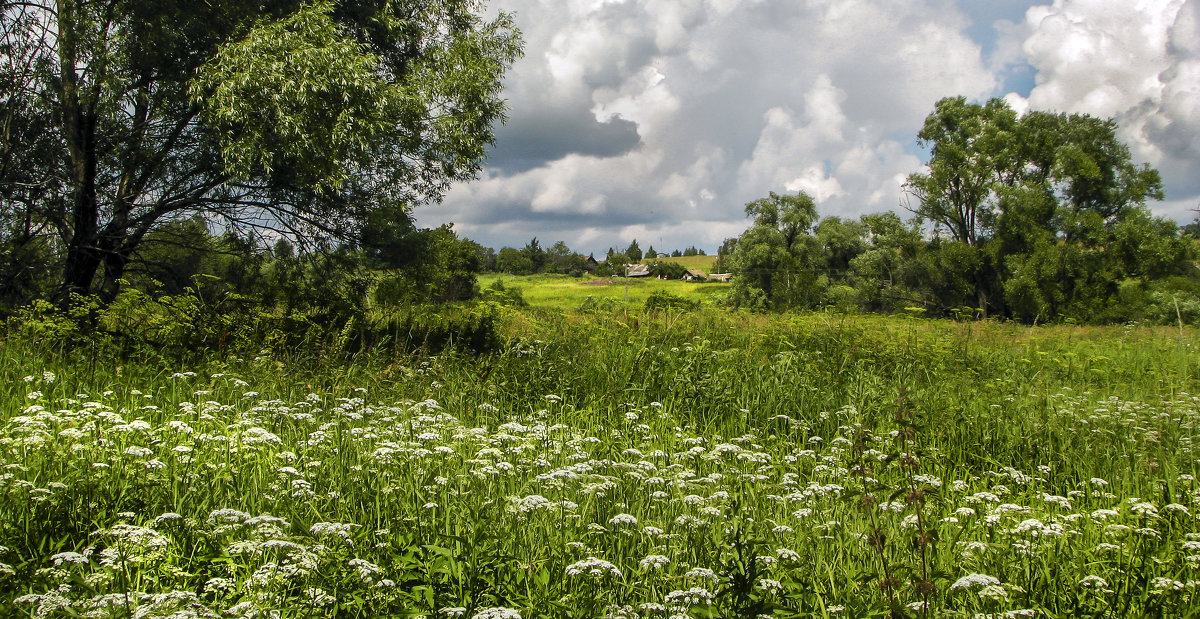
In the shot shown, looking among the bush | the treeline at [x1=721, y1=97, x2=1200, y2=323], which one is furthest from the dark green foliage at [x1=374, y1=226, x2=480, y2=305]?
the treeline at [x1=721, y1=97, x2=1200, y2=323]

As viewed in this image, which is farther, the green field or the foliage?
the green field

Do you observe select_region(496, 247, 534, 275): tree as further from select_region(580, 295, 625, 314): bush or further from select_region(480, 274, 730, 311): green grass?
select_region(580, 295, 625, 314): bush

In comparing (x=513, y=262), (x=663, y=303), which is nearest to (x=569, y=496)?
(x=663, y=303)

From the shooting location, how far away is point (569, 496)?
3.62 meters

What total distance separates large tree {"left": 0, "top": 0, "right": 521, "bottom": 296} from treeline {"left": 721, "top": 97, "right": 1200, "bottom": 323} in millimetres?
26890

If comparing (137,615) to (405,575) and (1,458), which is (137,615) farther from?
(1,458)

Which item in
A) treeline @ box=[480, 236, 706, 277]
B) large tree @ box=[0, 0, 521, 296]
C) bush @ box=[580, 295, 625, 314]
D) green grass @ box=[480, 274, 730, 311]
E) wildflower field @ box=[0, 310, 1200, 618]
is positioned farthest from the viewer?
treeline @ box=[480, 236, 706, 277]

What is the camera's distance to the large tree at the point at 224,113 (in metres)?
9.19

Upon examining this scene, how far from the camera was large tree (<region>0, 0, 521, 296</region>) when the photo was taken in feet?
30.1

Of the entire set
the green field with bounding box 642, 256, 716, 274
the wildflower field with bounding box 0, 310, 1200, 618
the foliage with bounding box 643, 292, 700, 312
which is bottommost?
the wildflower field with bounding box 0, 310, 1200, 618

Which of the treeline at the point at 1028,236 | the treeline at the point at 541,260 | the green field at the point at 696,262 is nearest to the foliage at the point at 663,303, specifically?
the treeline at the point at 1028,236

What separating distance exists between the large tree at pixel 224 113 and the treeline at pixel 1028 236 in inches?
1059

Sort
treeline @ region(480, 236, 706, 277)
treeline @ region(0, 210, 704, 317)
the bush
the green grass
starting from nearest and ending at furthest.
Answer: treeline @ region(0, 210, 704, 317) < the bush < the green grass < treeline @ region(480, 236, 706, 277)

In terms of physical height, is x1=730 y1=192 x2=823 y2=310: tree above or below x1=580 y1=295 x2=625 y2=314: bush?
above
